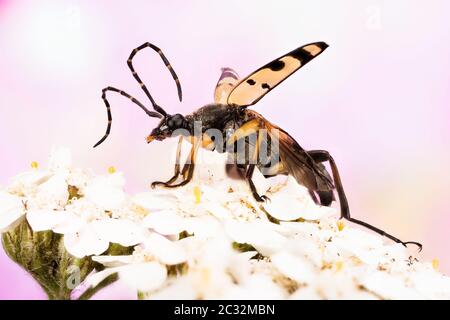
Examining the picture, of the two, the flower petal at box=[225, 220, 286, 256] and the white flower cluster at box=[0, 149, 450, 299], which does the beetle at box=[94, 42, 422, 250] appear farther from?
the flower petal at box=[225, 220, 286, 256]

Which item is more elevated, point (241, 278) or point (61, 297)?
point (241, 278)

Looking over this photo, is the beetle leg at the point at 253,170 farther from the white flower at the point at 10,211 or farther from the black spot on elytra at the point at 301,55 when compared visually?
the white flower at the point at 10,211

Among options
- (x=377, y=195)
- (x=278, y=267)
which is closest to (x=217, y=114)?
(x=278, y=267)

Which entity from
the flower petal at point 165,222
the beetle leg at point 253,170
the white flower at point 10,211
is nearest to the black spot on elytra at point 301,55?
the beetle leg at point 253,170

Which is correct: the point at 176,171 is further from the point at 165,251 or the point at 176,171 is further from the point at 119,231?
the point at 165,251

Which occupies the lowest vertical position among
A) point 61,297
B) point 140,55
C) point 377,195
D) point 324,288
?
point 377,195
